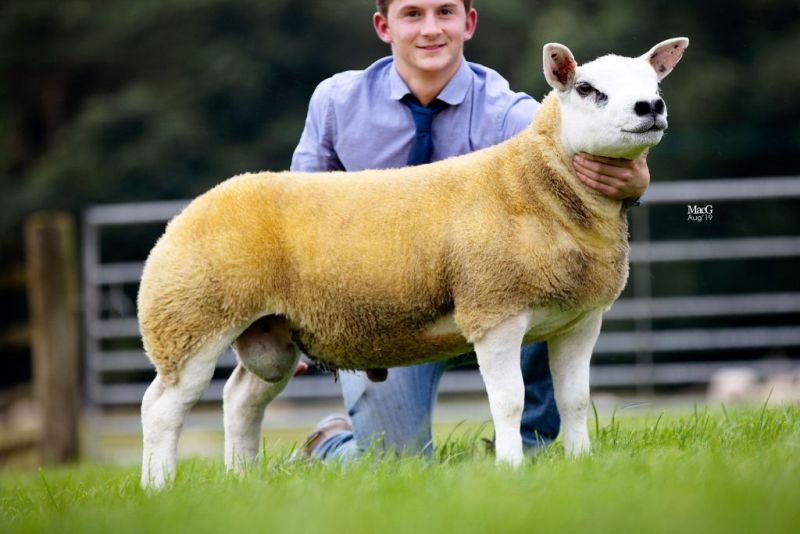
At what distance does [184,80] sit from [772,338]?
27.1 ft

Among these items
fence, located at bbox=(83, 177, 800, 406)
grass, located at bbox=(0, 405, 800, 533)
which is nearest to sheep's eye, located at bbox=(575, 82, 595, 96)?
grass, located at bbox=(0, 405, 800, 533)

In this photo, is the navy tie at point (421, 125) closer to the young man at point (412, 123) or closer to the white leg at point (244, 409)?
the young man at point (412, 123)

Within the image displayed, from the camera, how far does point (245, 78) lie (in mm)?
15086

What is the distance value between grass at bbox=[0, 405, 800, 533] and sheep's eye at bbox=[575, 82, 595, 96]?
101cm

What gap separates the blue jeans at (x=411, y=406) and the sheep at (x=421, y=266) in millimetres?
550

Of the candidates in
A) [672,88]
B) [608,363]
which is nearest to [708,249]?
[608,363]

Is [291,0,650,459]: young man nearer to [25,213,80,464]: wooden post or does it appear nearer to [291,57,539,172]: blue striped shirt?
[291,57,539,172]: blue striped shirt

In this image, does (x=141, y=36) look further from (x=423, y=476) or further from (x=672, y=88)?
(x=423, y=476)

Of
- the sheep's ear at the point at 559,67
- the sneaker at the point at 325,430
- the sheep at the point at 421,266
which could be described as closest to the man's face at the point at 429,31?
the sheep at the point at 421,266

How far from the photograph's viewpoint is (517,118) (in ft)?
13.8

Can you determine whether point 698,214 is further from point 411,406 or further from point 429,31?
point 411,406

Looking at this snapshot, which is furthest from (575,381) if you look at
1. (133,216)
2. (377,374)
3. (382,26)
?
(133,216)

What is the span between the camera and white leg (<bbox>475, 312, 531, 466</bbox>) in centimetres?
342

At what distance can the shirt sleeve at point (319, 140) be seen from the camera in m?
4.37
